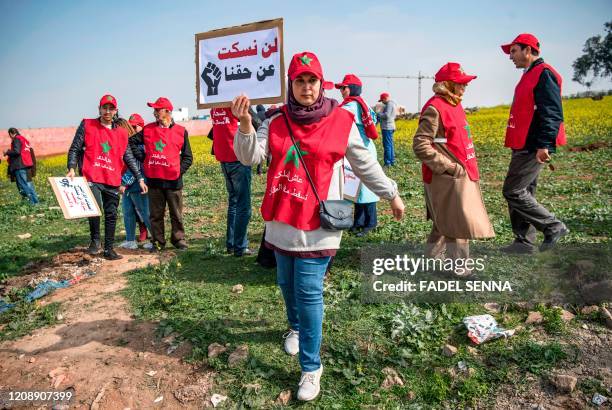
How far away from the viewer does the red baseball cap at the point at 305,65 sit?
109 inches

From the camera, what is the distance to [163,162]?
248 inches

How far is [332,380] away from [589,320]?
2235 mm

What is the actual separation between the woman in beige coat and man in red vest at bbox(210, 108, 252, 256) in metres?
2.33

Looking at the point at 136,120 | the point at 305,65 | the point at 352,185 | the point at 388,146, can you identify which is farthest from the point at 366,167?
the point at 388,146

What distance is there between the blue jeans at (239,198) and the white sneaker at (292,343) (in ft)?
7.67

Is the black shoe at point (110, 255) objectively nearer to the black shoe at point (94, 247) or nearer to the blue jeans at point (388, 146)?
the black shoe at point (94, 247)

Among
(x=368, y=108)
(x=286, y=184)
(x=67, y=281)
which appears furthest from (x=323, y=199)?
(x=67, y=281)

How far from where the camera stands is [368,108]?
5879mm

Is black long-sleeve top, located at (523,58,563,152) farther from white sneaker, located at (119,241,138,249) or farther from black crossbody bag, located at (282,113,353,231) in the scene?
white sneaker, located at (119,241,138,249)

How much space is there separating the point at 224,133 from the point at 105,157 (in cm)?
171

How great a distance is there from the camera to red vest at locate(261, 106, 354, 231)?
283 cm

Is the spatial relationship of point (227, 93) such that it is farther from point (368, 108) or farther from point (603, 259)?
point (603, 259)

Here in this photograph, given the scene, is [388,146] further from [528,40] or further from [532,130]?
[532,130]

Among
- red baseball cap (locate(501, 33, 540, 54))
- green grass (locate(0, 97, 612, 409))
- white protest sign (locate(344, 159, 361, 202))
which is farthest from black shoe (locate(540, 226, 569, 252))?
white protest sign (locate(344, 159, 361, 202))
